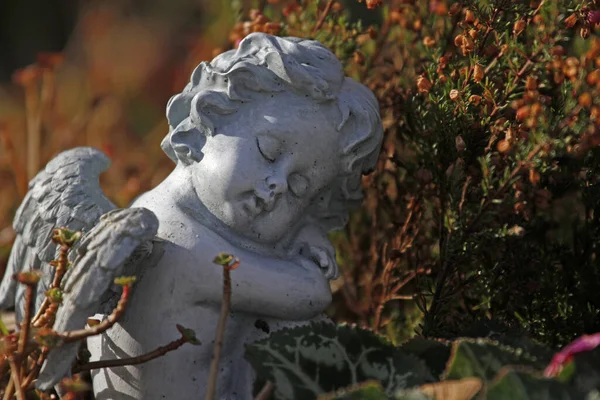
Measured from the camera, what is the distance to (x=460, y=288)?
192 cm

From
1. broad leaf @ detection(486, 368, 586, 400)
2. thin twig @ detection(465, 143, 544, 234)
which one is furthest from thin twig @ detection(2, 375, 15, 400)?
thin twig @ detection(465, 143, 544, 234)

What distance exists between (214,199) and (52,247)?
15.1 inches

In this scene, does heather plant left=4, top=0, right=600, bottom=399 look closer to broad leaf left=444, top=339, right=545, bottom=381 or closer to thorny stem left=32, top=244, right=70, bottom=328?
broad leaf left=444, top=339, right=545, bottom=381

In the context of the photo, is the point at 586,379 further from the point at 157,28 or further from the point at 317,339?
the point at 157,28

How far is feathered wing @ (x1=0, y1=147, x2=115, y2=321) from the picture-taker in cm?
181

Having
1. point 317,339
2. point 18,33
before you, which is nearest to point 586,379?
point 317,339

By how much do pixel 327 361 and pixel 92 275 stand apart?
421mm

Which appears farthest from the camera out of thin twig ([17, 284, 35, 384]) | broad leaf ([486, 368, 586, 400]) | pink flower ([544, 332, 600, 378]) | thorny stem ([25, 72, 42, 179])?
thorny stem ([25, 72, 42, 179])

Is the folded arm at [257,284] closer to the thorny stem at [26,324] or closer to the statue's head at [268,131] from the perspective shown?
the statue's head at [268,131]

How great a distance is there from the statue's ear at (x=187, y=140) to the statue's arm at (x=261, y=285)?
0.62ft

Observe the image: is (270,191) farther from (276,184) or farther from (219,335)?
(219,335)

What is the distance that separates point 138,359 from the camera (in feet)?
5.05

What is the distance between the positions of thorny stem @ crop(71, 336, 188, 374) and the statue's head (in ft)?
0.94

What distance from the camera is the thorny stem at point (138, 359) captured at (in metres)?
1.51
